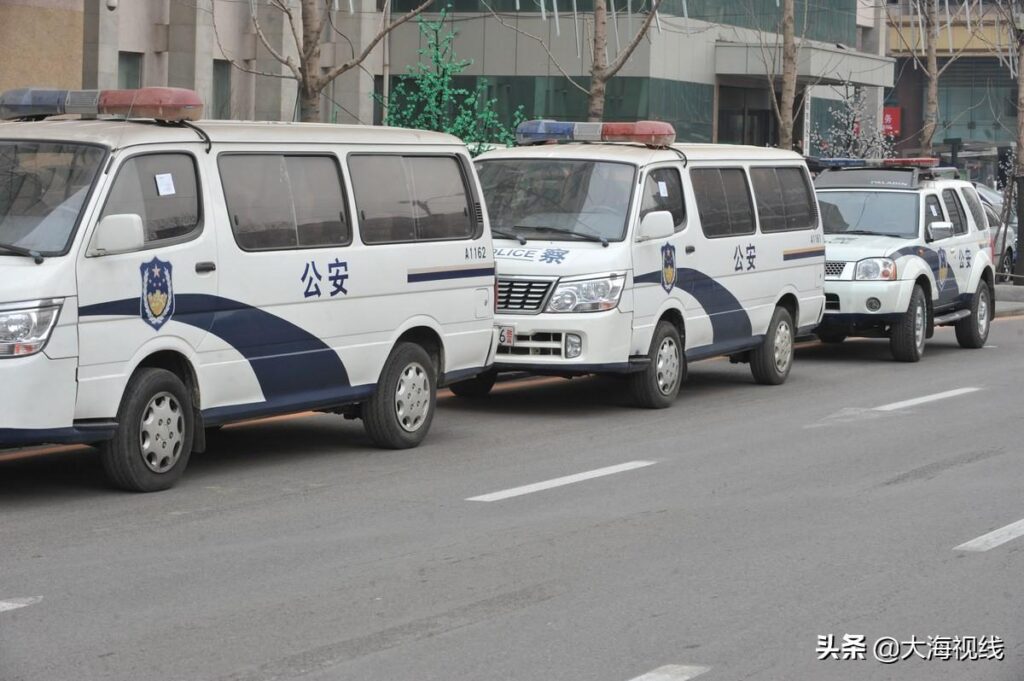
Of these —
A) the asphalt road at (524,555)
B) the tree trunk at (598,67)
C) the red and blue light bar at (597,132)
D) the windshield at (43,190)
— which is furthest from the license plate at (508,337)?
the tree trunk at (598,67)

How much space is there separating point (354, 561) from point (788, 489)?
129 inches

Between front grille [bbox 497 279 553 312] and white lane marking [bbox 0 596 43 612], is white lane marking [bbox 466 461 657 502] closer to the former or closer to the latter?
front grille [bbox 497 279 553 312]

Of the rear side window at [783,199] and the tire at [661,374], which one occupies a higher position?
the rear side window at [783,199]

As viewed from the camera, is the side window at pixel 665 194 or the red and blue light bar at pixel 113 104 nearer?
the red and blue light bar at pixel 113 104

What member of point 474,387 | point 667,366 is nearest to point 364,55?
point 474,387

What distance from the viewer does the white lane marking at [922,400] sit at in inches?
568

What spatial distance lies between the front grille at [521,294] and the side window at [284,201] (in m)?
2.54

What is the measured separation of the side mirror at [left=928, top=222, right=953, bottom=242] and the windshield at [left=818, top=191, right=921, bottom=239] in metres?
0.16

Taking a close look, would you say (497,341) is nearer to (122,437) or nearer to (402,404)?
(402,404)

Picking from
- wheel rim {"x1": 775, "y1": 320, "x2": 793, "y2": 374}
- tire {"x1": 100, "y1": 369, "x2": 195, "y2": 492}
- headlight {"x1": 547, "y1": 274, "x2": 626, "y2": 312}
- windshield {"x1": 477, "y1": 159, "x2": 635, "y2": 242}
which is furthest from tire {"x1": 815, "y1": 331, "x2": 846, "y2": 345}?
tire {"x1": 100, "y1": 369, "x2": 195, "y2": 492}

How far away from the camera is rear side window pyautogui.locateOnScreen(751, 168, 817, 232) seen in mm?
15750

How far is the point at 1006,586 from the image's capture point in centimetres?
769

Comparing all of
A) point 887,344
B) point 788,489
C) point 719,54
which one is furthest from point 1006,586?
point 719,54

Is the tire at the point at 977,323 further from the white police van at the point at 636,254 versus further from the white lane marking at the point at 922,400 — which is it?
the white police van at the point at 636,254
